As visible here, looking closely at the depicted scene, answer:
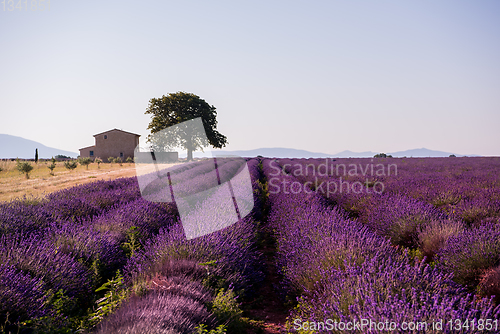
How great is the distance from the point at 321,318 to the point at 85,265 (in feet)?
7.78

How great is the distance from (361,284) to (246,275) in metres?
1.25

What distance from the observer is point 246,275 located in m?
2.61

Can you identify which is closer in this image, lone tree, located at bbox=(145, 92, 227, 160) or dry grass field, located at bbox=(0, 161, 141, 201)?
dry grass field, located at bbox=(0, 161, 141, 201)

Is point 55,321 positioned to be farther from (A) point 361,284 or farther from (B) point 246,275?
(A) point 361,284

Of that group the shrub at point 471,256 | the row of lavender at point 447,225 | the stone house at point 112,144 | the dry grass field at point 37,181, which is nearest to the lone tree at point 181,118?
the stone house at point 112,144

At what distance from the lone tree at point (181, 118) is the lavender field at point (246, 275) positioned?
89.6ft

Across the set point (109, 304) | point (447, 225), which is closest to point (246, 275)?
point (109, 304)

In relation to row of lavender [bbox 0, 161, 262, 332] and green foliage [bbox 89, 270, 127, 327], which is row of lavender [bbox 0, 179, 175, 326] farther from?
green foliage [bbox 89, 270, 127, 327]

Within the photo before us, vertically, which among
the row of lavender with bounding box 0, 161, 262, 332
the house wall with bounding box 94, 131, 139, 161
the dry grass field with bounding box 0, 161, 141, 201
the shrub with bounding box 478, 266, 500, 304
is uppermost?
the house wall with bounding box 94, 131, 139, 161

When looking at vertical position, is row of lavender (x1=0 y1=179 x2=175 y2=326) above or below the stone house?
below

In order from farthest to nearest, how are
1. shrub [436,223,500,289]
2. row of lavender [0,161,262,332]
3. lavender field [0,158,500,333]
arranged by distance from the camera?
shrub [436,223,500,289] → row of lavender [0,161,262,332] → lavender field [0,158,500,333]

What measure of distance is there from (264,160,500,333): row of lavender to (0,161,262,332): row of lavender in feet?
2.07

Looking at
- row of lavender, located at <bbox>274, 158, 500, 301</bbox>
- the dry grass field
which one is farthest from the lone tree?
row of lavender, located at <bbox>274, 158, 500, 301</bbox>

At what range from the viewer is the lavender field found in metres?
1.49
